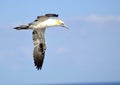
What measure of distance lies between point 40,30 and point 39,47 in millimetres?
1018

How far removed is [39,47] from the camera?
993 inches

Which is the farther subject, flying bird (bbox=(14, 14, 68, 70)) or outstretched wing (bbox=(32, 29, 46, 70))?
outstretched wing (bbox=(32, 29, 46, 70))

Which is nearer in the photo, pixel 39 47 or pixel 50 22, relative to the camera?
pixel 50 22

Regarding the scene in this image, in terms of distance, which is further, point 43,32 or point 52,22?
point 43,32

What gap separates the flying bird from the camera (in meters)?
22.9

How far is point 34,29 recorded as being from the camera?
2389cm

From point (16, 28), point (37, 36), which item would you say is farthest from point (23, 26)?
point (37, 36)

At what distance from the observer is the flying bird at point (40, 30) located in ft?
75.0

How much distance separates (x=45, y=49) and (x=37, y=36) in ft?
2.67

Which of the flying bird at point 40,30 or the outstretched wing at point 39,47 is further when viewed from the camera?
the outstretched wing at point 39,47

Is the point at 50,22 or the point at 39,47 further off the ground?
the point at 50,22

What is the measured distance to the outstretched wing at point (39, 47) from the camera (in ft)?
80.8

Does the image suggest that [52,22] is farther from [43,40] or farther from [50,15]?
[43,40]

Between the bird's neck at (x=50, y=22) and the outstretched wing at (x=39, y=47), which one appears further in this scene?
the outstretched wing at (x=39, y=47)
